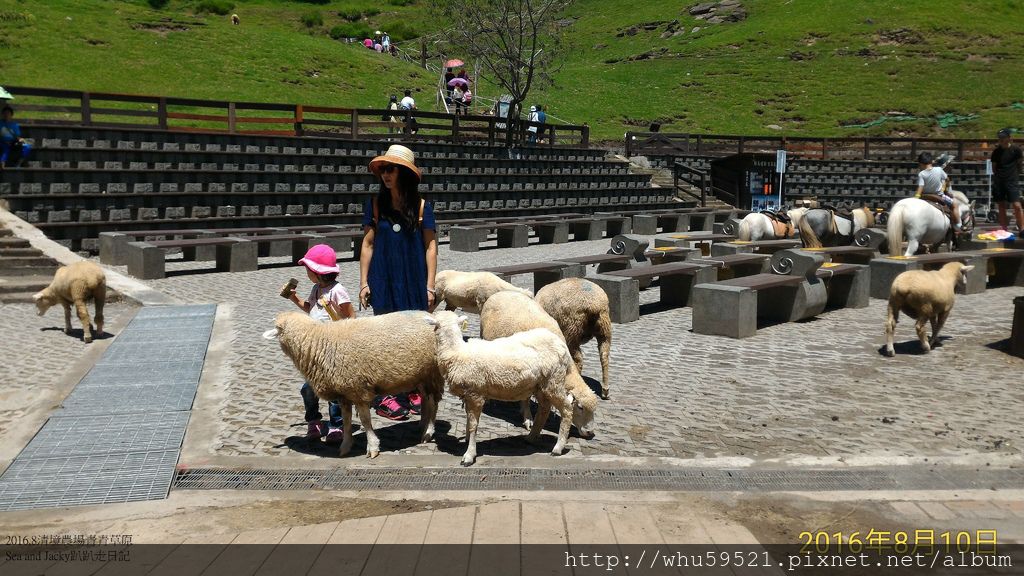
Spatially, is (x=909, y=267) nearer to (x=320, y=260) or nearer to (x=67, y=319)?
(x=320, y=260)

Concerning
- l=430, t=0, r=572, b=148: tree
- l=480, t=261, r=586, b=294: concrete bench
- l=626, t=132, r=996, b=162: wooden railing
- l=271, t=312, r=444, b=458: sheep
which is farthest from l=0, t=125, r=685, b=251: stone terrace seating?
l=271, t=312, r=444, b=458: sheep

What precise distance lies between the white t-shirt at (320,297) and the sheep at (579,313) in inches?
80.3

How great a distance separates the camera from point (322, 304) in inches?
273

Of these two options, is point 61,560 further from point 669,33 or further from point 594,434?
point 669,33

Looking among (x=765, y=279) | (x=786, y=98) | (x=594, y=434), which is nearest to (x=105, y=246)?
(x=765, y=279)

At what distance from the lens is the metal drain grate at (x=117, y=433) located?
19.3 ft

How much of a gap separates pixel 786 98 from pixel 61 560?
60185 millimetres

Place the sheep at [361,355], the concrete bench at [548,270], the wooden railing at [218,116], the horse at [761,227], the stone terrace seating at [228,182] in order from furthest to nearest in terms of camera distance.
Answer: the wooden railing at [218,116], the stone terrace seating at [228,182], the horse at [761,227], the concrete bench at [548,270], the sheep at [361,355]

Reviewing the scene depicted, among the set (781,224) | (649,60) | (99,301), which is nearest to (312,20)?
(649,60)

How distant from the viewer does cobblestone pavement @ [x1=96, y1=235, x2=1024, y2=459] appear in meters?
6.85

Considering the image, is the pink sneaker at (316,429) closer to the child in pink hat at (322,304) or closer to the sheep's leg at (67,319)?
the child in pink hat at (322,304)

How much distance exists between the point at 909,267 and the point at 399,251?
11.0 metres

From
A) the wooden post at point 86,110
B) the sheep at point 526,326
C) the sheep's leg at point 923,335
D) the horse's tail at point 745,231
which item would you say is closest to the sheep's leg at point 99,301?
the sheep at point 526,326

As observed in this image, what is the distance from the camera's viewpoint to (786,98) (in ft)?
195
